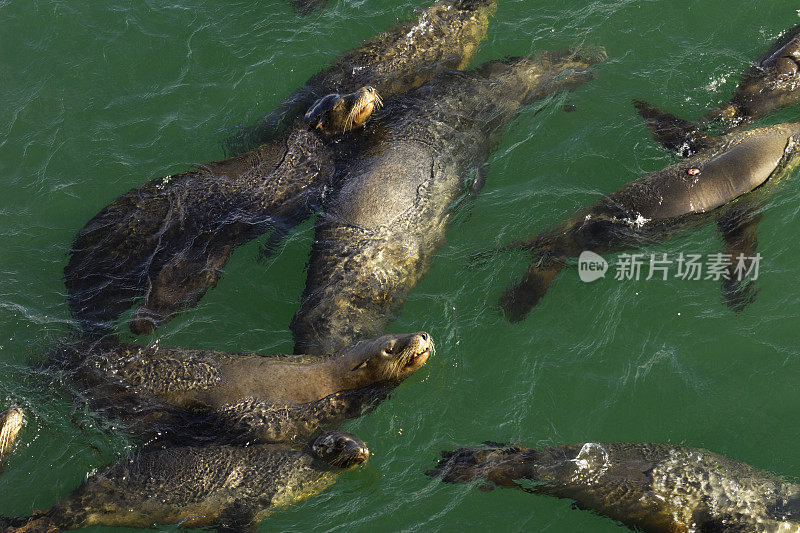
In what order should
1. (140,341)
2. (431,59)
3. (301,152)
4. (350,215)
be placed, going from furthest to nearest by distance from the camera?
(431,59) → (301,152) → (350,215) → (140,341)

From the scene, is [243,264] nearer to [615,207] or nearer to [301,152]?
[301,152]

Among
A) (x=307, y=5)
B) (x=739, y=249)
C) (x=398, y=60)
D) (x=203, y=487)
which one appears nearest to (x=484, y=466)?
(x=203, y=487)

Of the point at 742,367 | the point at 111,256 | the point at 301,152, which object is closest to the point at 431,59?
the point at 301,152

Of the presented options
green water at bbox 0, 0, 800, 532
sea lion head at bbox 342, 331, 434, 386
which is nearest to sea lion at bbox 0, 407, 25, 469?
green water at bbox 0, 0, 800, 532

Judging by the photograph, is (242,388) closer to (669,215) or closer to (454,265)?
(454,265)

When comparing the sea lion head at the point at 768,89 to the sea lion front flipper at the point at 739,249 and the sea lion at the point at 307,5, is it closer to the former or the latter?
the sea lion front flipper at the point at 739,249

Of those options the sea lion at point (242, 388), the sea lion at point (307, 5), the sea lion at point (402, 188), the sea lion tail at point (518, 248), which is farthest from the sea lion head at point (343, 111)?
the sea lion at point (242, 388)
